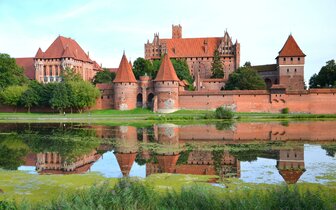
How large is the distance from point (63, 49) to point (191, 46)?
23154 millimetres

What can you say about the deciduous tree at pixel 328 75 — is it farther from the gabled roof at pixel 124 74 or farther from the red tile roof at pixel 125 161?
the red tile roof at pixel 125 161

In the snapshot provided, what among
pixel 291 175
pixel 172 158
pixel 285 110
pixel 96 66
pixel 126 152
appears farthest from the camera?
pixel 96 66

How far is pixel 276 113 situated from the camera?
45.2 meters

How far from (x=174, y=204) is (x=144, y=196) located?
0.87 metres

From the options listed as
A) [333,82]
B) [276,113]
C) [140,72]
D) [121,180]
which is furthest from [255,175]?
[333,82]

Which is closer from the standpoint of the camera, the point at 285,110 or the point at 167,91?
the point at 285,110

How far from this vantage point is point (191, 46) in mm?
71125

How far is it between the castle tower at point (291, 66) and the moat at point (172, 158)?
1287 inches

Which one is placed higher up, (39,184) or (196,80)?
(196,80)

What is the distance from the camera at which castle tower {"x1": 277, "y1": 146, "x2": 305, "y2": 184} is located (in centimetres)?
1228

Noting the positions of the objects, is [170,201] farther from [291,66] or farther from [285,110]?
[291,66]

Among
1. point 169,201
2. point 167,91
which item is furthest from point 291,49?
point 169,201

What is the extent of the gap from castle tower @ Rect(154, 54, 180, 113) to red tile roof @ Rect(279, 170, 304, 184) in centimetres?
3451

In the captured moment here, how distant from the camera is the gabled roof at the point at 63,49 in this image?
212ft
